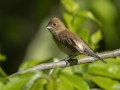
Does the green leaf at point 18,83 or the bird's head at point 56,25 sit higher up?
the green leaf at point 18,83

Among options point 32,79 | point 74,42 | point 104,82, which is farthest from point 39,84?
point 74,42

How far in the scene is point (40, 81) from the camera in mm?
1822

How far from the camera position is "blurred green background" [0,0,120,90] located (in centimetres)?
250

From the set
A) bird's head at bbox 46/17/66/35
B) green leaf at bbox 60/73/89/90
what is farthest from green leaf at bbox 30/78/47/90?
bird's head at bbox 46/17/66/35

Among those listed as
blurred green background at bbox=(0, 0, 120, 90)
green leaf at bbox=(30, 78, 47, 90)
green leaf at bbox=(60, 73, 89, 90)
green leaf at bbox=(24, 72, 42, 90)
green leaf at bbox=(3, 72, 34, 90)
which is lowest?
blurred green background at bbox=(0, 0, 120, 90)

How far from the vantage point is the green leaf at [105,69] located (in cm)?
247

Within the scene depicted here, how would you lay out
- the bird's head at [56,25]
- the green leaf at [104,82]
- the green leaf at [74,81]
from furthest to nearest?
the bird's head at [56,25] < the green leaf at [104,82] < the green leaf at [74,81]

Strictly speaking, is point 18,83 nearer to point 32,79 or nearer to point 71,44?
point 32,79

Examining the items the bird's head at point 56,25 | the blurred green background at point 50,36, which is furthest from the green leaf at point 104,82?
the bird's head at point 56,25

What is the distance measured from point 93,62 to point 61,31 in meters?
1.11

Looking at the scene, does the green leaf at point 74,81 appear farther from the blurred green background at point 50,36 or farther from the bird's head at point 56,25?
the bird's head at point 56,25

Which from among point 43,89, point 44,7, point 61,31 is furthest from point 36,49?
point 43,89

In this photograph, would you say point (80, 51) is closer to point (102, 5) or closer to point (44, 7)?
point (102, 5)

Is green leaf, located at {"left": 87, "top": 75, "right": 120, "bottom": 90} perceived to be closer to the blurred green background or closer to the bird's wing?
the blurred green background
